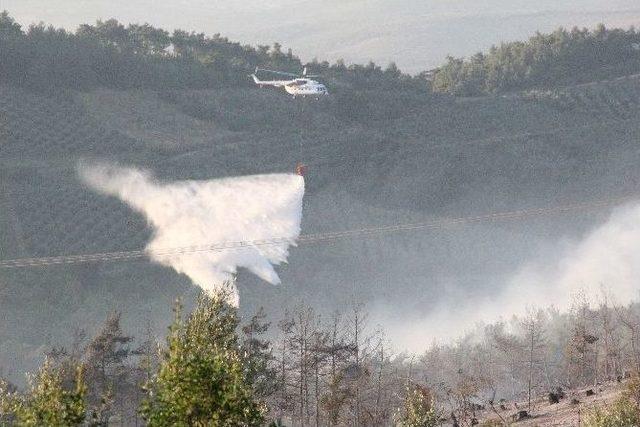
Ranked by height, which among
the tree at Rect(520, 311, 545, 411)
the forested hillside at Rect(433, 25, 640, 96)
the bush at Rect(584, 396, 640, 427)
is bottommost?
the bush at Rect(584, 396, 640, 427)

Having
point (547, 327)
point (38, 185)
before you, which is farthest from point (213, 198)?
point (547, 327)

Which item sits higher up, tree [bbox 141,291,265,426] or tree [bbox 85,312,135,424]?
tree [bbox 85,312,135,424]

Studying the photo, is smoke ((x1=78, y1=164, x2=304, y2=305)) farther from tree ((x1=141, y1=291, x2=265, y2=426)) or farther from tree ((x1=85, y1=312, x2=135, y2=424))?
tree ((x1=141, y1=291, x2=265, y2=426))

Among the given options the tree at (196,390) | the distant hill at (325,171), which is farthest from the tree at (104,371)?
the tree at (196,390)

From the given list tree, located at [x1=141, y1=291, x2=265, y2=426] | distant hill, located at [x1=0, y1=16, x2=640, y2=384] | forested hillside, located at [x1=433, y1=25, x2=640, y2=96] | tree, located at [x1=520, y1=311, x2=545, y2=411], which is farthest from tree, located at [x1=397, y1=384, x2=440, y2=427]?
forested hillside, located at [x1=433, y1=25, x2=640, y2=96]

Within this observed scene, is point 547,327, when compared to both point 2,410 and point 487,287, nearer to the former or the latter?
point 487,287

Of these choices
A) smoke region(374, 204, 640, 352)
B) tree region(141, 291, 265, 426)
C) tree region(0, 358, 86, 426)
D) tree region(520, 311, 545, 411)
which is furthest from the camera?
smoke region(374, 204, 640, 352)
